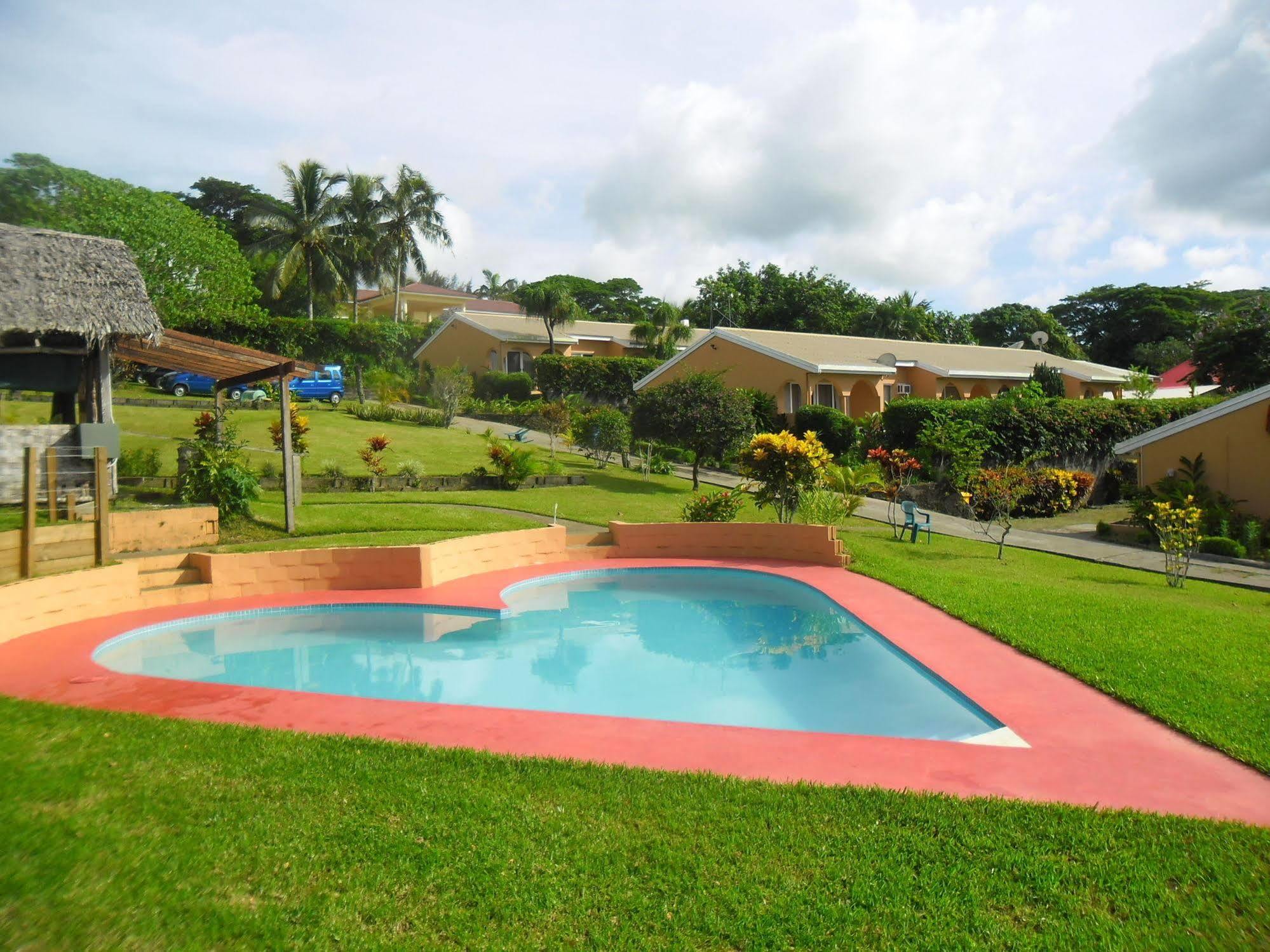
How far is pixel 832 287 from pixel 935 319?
31.2ft

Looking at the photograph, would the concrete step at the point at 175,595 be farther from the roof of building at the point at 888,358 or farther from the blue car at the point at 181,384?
the roof of building at the point at 888,358

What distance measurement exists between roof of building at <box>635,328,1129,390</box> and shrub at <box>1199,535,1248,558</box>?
1508cm

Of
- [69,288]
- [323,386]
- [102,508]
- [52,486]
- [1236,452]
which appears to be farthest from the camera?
[323,386]

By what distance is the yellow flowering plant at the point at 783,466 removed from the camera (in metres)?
17.4

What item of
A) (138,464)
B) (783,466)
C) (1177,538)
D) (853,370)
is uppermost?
(853,370)

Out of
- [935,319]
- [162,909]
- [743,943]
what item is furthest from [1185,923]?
[935,319]

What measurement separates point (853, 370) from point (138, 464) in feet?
79.3

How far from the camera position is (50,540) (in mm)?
11234

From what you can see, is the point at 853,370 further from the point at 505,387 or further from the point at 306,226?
the point at 306,226

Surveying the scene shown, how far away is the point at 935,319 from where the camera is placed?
6494cm

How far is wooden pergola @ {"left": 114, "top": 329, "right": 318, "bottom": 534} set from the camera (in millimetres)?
15719

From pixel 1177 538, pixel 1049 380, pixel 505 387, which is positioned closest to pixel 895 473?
pixel 1177 538

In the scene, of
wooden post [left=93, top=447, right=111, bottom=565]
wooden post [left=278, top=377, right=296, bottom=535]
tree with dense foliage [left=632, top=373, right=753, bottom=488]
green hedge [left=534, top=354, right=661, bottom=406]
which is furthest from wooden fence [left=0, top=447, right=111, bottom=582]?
green hedge [left=534, top=354, right=661, bottom=406]

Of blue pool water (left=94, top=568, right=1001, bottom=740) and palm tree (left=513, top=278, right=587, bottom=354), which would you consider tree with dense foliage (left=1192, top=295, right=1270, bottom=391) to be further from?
blue pool water (left=94, top=568, right=1001, bottom=740)
